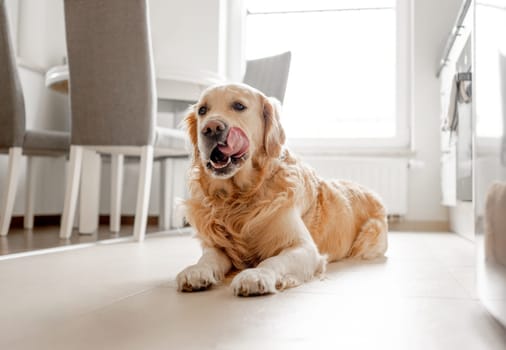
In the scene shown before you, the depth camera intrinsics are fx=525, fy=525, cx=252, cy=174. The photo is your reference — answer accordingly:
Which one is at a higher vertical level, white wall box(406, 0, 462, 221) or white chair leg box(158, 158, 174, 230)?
white wall box(406, 0, 462, 221)

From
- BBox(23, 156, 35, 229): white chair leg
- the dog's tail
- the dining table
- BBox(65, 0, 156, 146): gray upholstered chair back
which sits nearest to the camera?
the dog's tail

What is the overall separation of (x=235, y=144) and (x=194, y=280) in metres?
0.43

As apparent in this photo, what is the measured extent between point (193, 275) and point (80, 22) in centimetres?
198

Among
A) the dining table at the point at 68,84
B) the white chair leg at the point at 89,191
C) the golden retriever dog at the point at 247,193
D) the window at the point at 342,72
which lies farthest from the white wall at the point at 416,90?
the golden retriever dog at the point at 247,193

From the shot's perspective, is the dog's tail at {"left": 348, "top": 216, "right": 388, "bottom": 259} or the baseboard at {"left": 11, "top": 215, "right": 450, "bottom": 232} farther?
the baseboard at {"left": 11, "top": 215, "right": 450, "bottom": 232}

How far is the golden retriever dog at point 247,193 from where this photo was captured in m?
1.53

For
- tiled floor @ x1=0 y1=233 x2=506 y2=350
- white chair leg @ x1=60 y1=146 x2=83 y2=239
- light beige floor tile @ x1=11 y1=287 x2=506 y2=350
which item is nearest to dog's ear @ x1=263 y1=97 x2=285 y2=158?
tiled floor @ x1=0 y1=233 x2=506 y2=350

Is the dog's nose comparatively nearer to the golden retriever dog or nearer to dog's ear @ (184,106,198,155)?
the golden retriever dog

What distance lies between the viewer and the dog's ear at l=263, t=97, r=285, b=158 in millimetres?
1710

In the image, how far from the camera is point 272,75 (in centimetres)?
416

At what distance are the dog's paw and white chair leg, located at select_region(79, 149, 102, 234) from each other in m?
2.15

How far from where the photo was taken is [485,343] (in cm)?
88

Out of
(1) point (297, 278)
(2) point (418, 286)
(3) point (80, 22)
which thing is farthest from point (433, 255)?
(3) point (80, 22)

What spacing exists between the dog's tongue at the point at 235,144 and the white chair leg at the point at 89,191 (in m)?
1.98
